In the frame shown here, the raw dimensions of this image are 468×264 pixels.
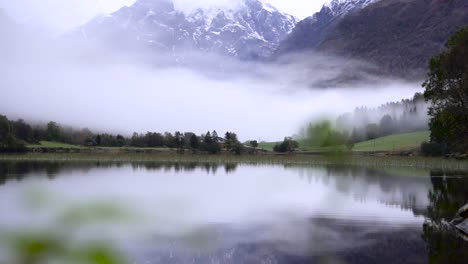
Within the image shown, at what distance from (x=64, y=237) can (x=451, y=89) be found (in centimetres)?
4643

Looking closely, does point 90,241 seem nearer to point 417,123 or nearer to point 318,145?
point 318,145

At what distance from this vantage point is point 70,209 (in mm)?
3324

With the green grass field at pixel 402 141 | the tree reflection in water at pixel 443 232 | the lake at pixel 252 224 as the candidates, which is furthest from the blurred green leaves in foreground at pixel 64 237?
the green grass field at pixel 402 141

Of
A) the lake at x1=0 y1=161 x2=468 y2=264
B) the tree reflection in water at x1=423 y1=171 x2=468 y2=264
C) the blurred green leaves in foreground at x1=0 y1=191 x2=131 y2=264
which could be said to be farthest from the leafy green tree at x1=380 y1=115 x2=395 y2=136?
the blurred green leaves in foreground at x1=0 y1=191 x2=131 y2=264

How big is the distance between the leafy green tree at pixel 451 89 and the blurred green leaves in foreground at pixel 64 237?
43860 mm

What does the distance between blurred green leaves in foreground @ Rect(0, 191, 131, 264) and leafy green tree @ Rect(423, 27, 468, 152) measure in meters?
43.9

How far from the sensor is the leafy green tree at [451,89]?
141 ft

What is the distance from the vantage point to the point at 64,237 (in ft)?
10.2

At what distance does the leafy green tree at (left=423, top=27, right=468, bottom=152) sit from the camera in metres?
43.0

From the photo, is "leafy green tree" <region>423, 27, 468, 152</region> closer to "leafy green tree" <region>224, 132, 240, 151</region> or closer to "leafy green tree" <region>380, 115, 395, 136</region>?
"leafy green tree" <region>380, 115, 395, 136</region>

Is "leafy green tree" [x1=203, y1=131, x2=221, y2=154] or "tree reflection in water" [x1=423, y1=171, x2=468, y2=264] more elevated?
"leafy green tree" [x1=203, y1=131, x2=221, y2=154]

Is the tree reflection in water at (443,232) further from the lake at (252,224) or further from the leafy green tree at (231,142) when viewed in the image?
→ the leafy green tree at (231,142)

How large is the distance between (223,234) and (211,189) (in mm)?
22563

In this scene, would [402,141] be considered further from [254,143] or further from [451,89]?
[451,89]
